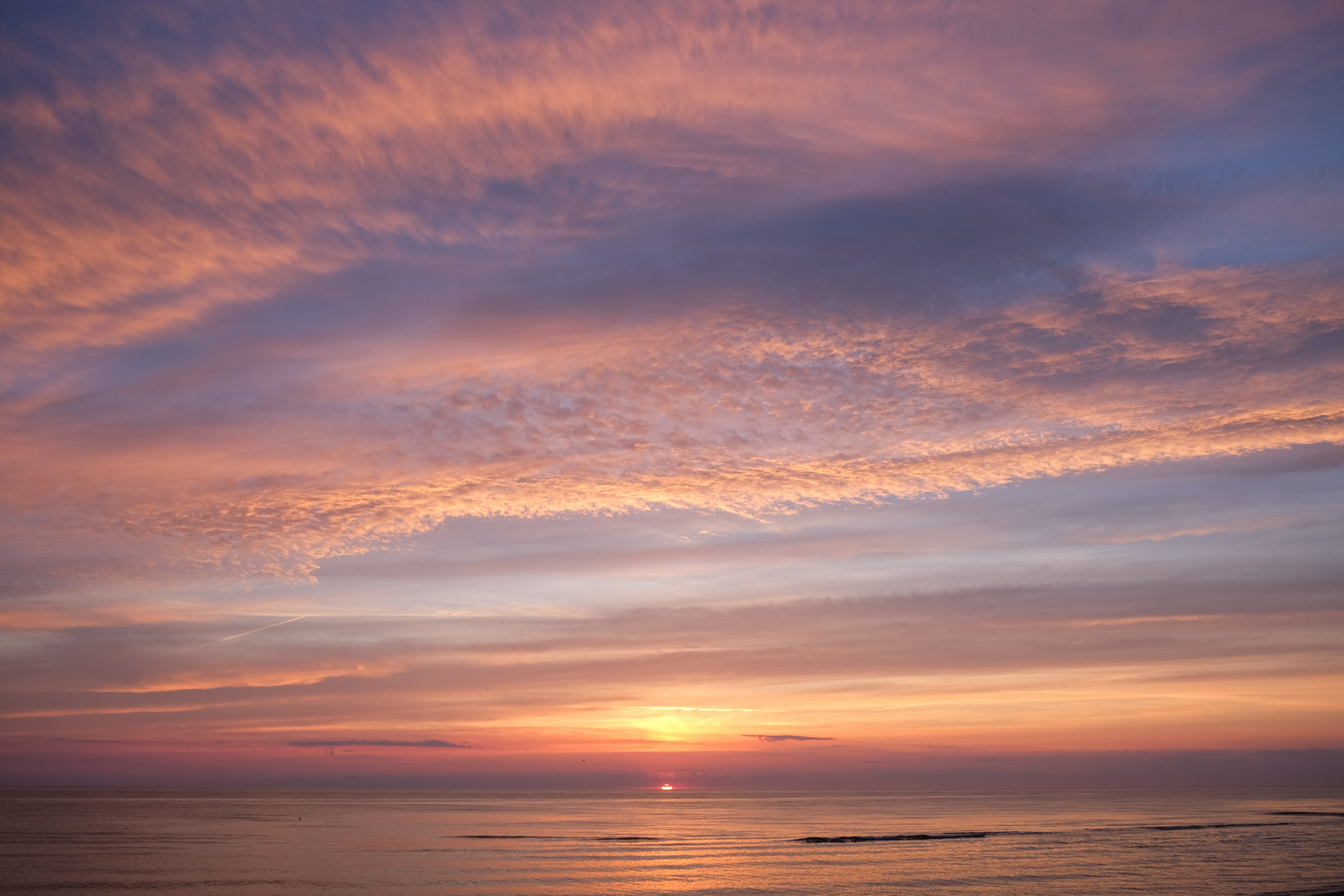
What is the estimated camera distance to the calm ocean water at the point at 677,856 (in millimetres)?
53125

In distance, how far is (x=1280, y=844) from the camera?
7750 centimetres

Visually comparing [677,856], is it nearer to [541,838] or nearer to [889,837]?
[541,838]

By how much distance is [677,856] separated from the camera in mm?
75562

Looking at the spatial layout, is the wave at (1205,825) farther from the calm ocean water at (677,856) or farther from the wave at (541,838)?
the wave at (541,838)

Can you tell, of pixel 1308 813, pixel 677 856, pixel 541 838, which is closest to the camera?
pixel 677 856

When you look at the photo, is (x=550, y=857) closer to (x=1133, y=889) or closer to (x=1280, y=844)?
(x=1133, y=889)

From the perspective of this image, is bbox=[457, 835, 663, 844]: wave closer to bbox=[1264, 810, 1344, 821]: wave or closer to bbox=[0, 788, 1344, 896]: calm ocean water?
bbox=[0, 788, 1344, 896]: calm ocean water

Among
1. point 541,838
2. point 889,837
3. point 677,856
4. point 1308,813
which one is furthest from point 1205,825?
point 541,838

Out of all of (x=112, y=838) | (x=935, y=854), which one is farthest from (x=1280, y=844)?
(x=112, y=838)

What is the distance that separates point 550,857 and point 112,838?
49902 millimetres

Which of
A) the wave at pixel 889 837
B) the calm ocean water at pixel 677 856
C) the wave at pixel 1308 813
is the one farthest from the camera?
the wave at pixel 1308 813

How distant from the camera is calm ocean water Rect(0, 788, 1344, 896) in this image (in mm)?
53125

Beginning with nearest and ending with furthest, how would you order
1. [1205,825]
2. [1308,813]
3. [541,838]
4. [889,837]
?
[889,837] < [541,838] < [1205,825] < [1308,813]

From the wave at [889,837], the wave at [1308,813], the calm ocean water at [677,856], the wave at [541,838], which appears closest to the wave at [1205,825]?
Result: the calm ocean water at [677,856]
